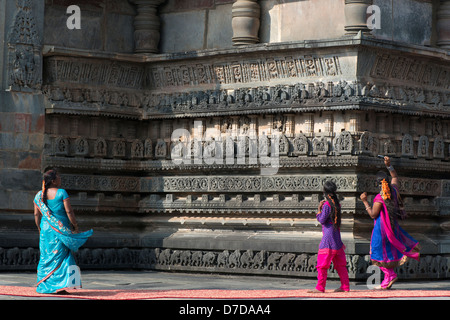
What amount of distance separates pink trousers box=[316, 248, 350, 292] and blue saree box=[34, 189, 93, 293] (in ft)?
11.6

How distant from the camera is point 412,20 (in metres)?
22.0

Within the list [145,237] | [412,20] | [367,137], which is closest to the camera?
[367,137]

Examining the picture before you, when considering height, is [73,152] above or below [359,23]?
below

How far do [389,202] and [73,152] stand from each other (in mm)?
6813

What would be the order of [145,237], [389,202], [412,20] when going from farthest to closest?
1. [145,237]
2. [412,20]
3. [389,202]

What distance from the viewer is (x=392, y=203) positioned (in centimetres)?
1925

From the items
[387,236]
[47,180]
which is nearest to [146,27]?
[47,180]

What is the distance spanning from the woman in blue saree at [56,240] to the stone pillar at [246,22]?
590 cm

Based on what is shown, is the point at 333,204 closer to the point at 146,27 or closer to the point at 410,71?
the point at 410,71

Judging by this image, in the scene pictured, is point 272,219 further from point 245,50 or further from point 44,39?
point 44,39

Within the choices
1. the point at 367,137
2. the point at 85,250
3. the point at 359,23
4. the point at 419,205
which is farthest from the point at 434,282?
the point at 85,250

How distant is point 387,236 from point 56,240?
210 inches

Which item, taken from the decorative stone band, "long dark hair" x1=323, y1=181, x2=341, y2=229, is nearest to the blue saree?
"long dark hair" x1=323, y1=181, x2=341, y2=229

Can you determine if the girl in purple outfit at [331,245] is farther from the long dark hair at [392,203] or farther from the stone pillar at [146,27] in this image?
the stone pillar at [146,27]
